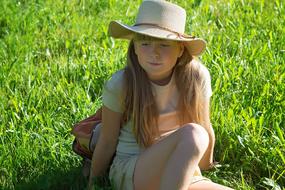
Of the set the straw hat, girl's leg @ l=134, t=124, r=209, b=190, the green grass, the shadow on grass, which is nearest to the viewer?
girl's leg @ l=134, t=124, r=209, b=190

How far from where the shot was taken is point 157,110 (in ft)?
11.5

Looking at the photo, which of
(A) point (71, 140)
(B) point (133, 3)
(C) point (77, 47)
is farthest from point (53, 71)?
(B) point (133, 3)

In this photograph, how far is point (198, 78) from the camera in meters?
3.54

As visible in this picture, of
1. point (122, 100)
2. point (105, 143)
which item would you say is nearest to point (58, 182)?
point (105, 143)

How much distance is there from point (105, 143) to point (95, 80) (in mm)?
1231

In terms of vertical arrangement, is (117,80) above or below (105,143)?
above

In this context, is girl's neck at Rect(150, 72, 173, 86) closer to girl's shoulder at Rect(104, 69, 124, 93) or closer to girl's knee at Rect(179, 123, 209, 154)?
girl's shoulder at Rect(104, 69, 124, 93)

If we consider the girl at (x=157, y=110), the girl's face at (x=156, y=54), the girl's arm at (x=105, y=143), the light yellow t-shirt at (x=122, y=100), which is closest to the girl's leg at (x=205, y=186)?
the girl at (x=157, y=110)

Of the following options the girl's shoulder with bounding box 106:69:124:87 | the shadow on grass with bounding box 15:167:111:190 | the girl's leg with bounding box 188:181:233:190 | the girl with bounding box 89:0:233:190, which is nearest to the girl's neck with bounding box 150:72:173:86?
the girl with bounding box 89:0:233:190

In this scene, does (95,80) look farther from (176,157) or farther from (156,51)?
(176,157)

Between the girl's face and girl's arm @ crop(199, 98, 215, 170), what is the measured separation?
0.29 meters

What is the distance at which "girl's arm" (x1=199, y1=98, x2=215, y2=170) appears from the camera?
140 inches

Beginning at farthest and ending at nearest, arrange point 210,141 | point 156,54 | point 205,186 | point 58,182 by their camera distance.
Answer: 1. point 58,182
2. point 210,141
3. point 205,186
4. point 156,54

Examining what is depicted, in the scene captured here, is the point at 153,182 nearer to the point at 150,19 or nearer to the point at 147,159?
the point at 147,159
